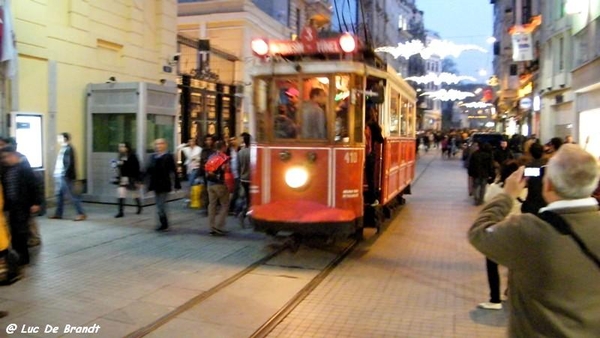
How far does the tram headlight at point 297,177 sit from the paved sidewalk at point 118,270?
3.97 ft

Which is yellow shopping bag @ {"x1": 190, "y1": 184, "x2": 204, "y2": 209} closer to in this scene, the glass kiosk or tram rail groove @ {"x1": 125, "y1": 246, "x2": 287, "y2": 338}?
the glass kiosk

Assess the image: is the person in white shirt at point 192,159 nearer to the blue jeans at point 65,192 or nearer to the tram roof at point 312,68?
the blue jeans at point 65,192

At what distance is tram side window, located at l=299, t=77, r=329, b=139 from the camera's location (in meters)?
8.51

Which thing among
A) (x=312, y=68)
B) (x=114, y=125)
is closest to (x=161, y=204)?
(x=312, y=68)

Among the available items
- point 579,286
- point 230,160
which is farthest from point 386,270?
point 579,286

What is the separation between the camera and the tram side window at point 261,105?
8.80 m

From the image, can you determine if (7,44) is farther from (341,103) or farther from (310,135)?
(341,103)

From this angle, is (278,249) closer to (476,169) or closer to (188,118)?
(476,169)

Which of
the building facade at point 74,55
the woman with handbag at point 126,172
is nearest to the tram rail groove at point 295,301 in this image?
the woman with handbag at point 126,172

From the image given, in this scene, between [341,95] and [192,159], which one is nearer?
[341,95]

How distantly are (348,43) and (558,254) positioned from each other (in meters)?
6.28

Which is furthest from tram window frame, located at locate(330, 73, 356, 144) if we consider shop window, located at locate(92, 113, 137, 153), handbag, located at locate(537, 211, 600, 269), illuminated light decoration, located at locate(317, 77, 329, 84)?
shop window, located at locate(92, 113, 137, 153)

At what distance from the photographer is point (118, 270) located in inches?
299

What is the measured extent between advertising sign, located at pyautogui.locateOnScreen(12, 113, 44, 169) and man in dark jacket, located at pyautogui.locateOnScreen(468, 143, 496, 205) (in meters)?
10.4
